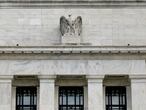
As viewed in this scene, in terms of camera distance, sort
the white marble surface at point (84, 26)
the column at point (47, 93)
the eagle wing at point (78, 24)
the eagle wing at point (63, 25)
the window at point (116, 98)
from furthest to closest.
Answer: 1. the white marble surface at point (84, 26)
2. the eagle wing at point (78, 24)
3. the eagle wing at point (63, 25)
4. the window at point (116, 98)
5. the column at point (47, 93)

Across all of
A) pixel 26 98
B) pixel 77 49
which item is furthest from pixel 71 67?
pixel 26 98

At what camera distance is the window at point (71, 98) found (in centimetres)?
4331

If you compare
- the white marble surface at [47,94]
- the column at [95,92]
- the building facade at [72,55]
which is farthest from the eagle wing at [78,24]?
the white marble surface at [47,94]

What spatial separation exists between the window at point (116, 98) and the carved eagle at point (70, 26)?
14.0 ft

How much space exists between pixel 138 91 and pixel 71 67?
176 inches

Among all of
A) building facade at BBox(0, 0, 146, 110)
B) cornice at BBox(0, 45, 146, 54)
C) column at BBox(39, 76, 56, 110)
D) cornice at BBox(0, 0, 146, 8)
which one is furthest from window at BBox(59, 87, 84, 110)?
cornice at BBox(0, 0, 146, 8)

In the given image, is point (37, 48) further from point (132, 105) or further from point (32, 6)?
point (132, 105)

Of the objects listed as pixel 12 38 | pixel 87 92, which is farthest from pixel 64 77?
pixel 12 38

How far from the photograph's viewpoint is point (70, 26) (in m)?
43.5

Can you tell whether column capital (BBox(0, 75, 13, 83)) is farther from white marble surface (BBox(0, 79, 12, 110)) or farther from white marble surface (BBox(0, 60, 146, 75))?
white marble surface (BBox(0, 60, 146, 75))

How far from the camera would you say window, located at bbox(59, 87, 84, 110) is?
142ft

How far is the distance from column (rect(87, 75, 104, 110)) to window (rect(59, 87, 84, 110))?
4.19ft

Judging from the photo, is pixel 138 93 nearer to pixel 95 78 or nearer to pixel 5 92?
pixel 95 78

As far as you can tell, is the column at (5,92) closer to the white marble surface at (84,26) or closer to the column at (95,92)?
the white marble surface at (84,26)
